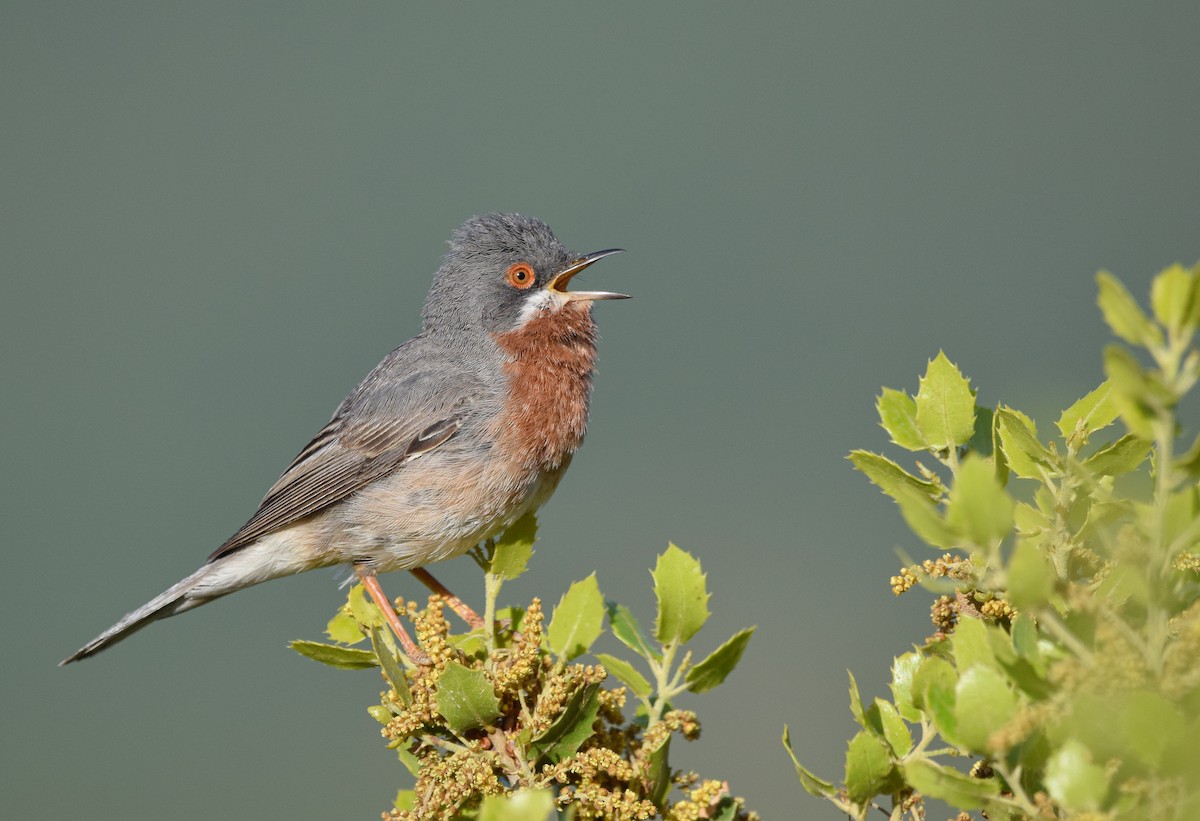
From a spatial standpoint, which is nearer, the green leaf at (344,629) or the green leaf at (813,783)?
the green leaf at (813,783)

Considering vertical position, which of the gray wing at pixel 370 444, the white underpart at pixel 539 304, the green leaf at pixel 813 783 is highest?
the white underpart at pixel 539 304

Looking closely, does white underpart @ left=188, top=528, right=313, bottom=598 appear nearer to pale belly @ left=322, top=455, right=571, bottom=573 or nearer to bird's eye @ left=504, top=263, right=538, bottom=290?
pale belly @ left=322, top=455, right=571, bottom=573

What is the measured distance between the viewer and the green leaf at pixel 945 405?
194 cm

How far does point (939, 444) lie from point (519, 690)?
43.4 inches

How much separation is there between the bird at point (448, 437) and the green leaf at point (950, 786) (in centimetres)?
340

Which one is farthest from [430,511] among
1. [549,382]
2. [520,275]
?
[520,275]

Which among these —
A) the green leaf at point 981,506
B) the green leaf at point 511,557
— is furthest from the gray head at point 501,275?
the green leaf at point 981,506

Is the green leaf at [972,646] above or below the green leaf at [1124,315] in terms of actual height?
below

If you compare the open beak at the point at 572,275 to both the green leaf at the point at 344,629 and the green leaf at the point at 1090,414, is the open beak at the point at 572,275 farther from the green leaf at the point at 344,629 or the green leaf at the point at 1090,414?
the green leaf at the point at 1090,414

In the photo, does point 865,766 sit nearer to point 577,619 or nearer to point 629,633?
point 629,633

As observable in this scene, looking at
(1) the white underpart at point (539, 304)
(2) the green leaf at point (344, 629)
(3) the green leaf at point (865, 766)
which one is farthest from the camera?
(1) the white underpart at point (539, 304)

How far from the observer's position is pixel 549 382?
4988 mm

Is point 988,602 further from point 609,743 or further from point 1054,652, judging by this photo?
point 609,743

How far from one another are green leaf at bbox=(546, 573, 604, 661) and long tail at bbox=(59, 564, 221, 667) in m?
2.88
